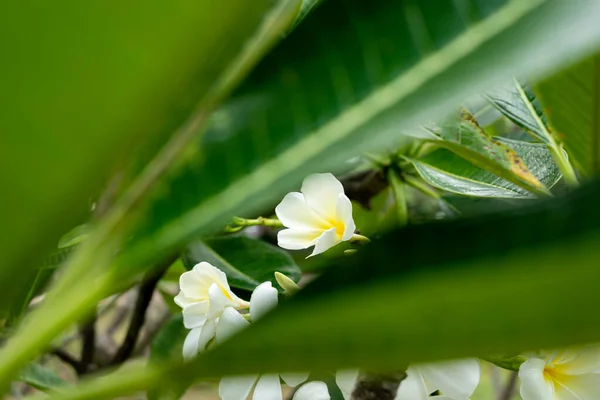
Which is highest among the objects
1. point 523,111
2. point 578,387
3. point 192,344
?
point 523,111

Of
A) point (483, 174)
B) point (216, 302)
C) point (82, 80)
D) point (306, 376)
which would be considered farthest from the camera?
point (483, 174)

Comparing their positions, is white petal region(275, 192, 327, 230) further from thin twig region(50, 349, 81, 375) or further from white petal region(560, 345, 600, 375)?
thin twig region(50, 349, 81, 375)

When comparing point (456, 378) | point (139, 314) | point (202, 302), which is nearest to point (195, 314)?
point (202, 302)

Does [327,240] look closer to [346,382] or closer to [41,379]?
[346,382]

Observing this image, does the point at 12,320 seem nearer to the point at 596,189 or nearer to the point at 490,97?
the point at 490,97

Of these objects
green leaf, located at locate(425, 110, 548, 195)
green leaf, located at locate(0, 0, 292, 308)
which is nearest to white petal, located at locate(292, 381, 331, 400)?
green leaf, located at locate(425, 110, 548, 195)

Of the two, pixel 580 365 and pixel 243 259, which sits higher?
pixel 243 259

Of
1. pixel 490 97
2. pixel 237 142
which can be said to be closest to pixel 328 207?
pixel 490 97

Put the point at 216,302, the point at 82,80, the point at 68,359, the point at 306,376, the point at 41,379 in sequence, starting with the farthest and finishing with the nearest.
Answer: the point at 68,359, the point at 41,379, the point at 216,302, the point at 306,376, the point at 82,80
